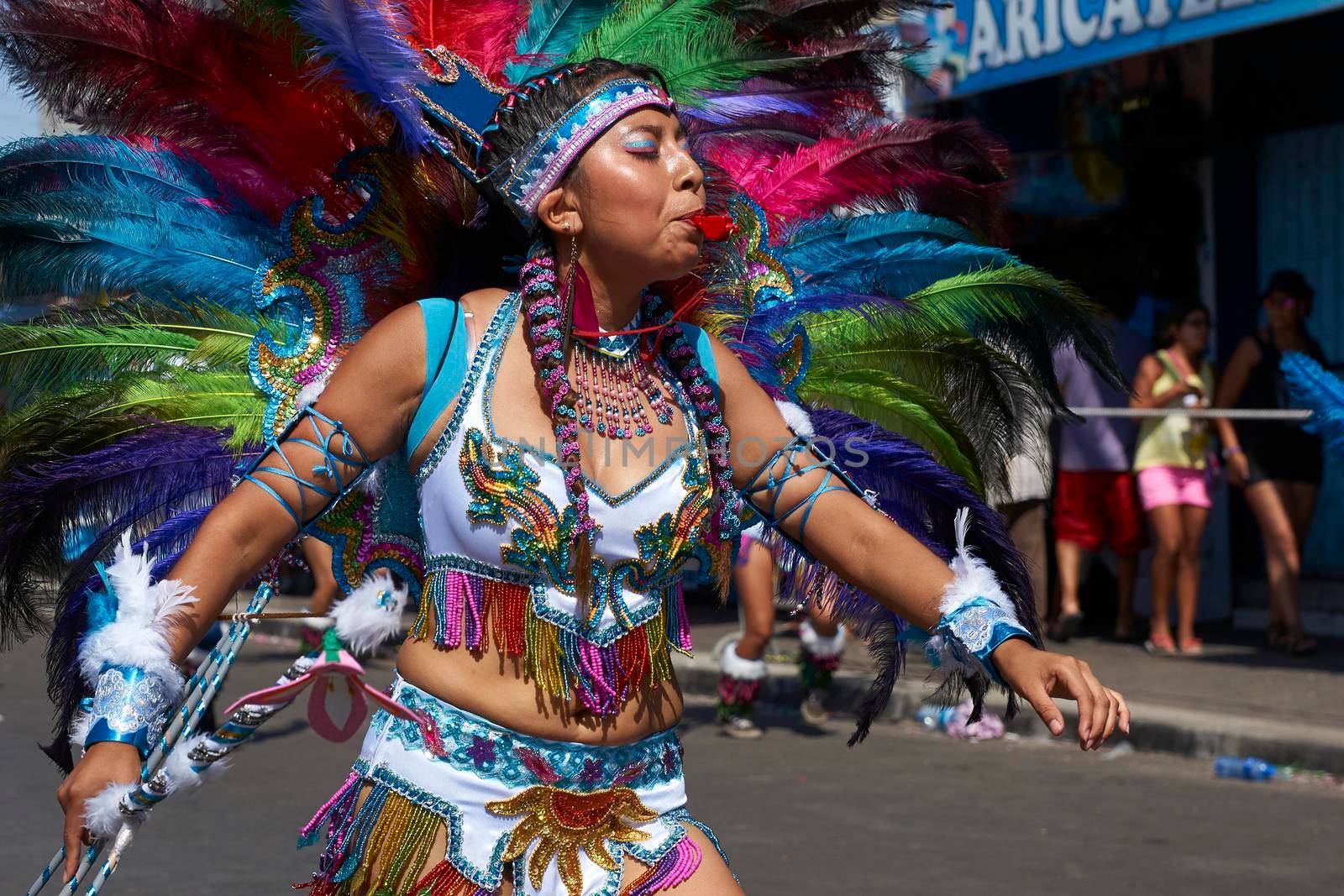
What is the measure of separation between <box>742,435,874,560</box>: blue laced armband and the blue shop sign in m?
5.73

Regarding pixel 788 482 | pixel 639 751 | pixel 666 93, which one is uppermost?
pixel 666 93

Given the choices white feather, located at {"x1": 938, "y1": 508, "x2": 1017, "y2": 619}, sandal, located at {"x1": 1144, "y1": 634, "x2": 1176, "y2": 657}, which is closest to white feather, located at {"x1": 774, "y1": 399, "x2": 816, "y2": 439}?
white feather, located at {"x1": 938, "y1": 508, "x2": 1017, "y2": 619}

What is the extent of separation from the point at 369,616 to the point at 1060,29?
7666 mm

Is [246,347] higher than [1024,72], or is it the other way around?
[1024,72]

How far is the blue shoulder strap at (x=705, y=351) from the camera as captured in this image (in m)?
3.16

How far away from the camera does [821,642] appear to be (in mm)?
8391

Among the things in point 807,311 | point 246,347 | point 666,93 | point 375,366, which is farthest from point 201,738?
point 807,311

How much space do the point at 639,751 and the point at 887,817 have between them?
3.87 m

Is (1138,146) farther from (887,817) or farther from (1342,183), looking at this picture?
(887,817)

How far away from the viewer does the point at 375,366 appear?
2854 millimetres

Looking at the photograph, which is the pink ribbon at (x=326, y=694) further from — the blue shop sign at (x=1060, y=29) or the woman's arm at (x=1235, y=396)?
the woman's arm at (x=1235, y=396)

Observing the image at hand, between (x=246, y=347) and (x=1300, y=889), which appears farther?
(x=1300, y=889)

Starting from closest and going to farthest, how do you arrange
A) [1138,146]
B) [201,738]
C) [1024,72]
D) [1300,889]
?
[201,738], [1300,889], [1024,72], [1138,146]

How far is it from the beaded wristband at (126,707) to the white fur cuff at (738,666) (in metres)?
5.66
